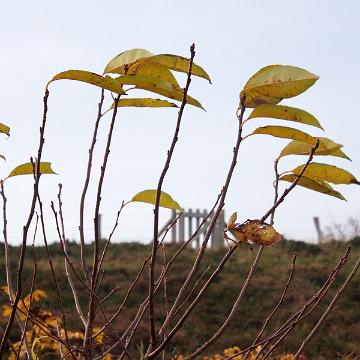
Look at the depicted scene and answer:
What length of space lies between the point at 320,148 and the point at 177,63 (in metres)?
0.27

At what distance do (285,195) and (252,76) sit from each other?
0.60ft

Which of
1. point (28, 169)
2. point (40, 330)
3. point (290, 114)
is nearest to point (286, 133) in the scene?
point (290, 114)

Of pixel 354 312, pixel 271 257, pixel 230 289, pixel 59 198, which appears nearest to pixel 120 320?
pixel 230 289

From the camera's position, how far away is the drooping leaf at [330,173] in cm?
115

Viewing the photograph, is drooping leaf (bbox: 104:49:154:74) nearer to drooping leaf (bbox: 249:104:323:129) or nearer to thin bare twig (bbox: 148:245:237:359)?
drooping leaf (bbox: 249:104:323:129)

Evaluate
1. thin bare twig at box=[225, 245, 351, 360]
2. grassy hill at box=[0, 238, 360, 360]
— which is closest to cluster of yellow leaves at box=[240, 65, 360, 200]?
thin bare twig at box=[225, 245, 351, 360]

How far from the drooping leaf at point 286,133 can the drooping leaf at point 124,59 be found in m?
0.21

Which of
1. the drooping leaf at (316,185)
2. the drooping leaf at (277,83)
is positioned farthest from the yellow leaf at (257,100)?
the drooping leaf at (316,185)

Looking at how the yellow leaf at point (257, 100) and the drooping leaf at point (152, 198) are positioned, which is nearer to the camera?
the yellow leaf at point (257, 100)

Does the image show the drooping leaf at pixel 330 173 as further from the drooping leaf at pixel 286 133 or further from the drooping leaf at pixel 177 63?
the drooping leaf at pixel 177 63

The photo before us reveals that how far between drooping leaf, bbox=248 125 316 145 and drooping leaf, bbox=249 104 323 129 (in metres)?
0.03

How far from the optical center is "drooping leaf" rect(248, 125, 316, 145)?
1.08 m

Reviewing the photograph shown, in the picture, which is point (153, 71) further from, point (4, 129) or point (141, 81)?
point (4, 129)

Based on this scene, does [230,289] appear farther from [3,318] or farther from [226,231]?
[226,231]
